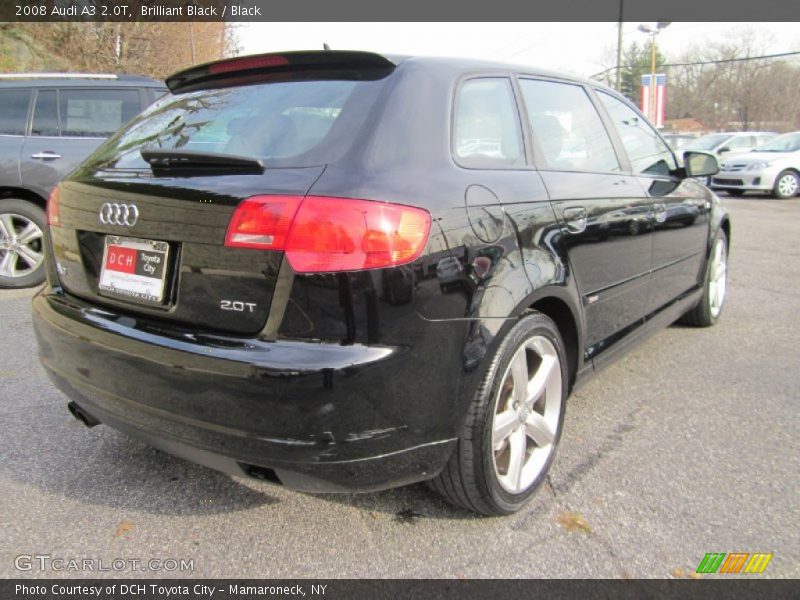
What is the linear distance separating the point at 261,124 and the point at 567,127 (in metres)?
1.50

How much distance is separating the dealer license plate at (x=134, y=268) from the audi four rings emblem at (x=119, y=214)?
5cm

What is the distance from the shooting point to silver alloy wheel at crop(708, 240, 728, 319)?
181 inches

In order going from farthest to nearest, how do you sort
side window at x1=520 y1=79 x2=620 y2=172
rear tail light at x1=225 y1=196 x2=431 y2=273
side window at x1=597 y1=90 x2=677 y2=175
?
side window at x1=597 y1=90 x2=677 y2=175 → side window at x1=520 y1=79 x2=620 y2=172 → rear tail light at x1=225 y1=196 x2=431 y2=273

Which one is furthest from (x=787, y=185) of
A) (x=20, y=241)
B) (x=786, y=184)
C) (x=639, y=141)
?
(x=20, y=241)

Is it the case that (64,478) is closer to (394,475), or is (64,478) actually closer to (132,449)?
(132,449)

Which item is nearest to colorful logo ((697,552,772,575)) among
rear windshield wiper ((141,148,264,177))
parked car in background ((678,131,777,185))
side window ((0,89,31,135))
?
rear windshield wiper ((141,148,264,177))

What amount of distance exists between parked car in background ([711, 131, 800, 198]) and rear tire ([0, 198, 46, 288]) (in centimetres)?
1530

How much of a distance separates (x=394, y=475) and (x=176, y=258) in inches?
37.7

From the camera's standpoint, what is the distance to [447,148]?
6.86ft

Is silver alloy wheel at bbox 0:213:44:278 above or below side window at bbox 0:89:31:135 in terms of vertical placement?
below

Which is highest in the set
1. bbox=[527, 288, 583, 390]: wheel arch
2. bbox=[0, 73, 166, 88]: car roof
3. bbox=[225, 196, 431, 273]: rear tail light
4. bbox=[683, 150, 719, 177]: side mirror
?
bbox=[0, 73, 166, 88]: car roof

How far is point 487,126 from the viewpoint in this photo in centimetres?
238

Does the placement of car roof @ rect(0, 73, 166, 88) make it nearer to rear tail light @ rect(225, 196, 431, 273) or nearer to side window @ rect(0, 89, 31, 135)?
side window @ rect(0, 89, 31, 135)

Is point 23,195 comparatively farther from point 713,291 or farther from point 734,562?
point 734,562
